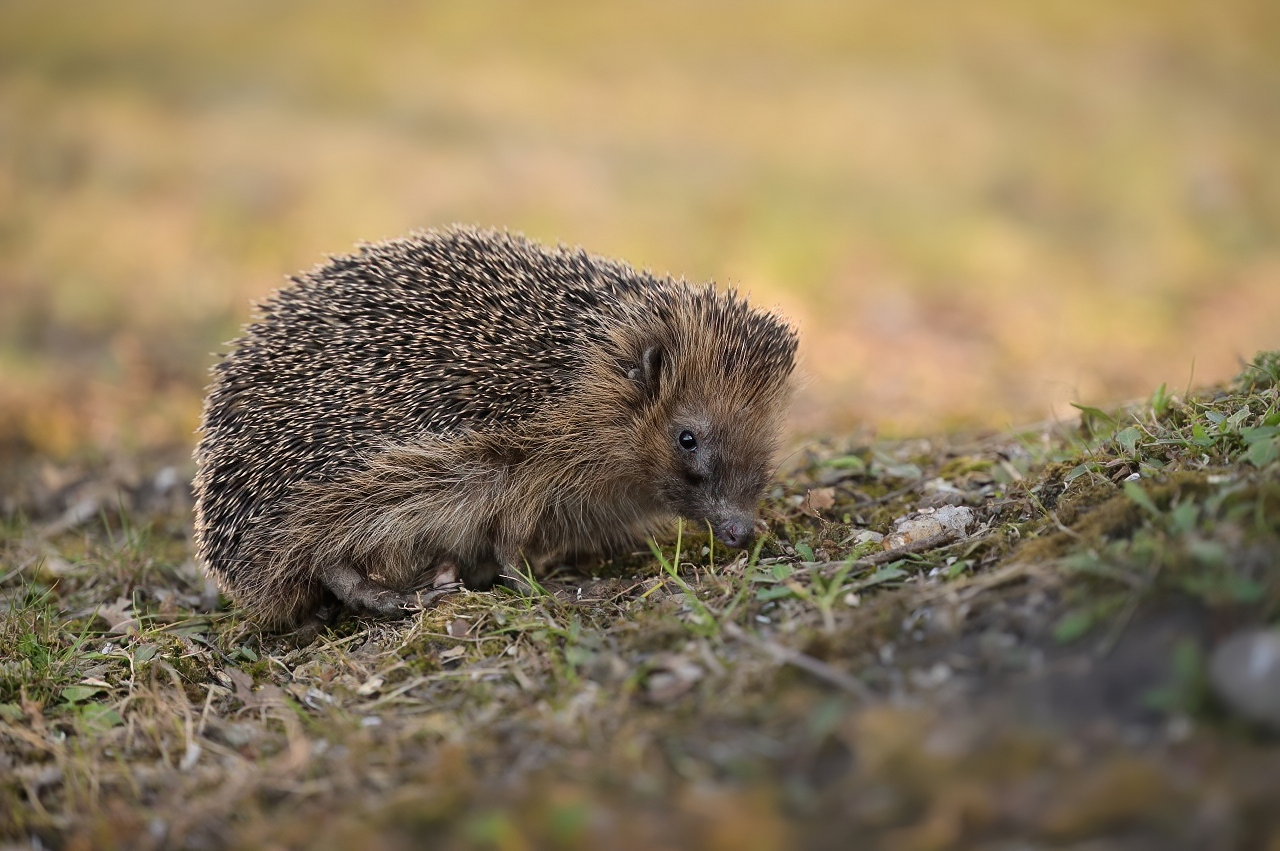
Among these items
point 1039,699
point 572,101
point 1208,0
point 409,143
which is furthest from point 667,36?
point 1039,699

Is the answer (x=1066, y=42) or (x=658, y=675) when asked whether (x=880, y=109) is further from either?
(x=658, y=675)

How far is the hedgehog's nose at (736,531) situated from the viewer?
5352mm

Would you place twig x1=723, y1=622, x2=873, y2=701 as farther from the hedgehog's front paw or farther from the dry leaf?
the hedgehog's front paw

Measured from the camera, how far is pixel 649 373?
5.79 meters

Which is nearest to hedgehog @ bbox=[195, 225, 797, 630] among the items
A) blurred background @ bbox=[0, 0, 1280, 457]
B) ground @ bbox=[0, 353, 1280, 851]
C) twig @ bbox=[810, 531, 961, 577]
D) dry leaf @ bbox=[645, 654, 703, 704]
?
ground @ bbox=[0, 353, 1280, 851]

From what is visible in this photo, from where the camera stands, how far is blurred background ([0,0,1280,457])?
12.2 metres

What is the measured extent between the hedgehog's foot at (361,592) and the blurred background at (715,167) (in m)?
5.49

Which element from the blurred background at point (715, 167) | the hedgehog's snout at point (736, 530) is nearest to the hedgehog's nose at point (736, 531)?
the hedgehog's snout at point (736, 530)

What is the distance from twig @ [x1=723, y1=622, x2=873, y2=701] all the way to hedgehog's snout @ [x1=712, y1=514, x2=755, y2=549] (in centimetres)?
142

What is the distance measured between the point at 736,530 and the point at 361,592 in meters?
2.09

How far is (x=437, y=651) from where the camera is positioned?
15.3ft

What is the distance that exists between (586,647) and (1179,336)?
34.7 ft

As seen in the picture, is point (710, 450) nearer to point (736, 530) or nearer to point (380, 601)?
point (736, 530)

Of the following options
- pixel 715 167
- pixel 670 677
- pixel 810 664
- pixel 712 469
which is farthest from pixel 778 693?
pixel 715 167
